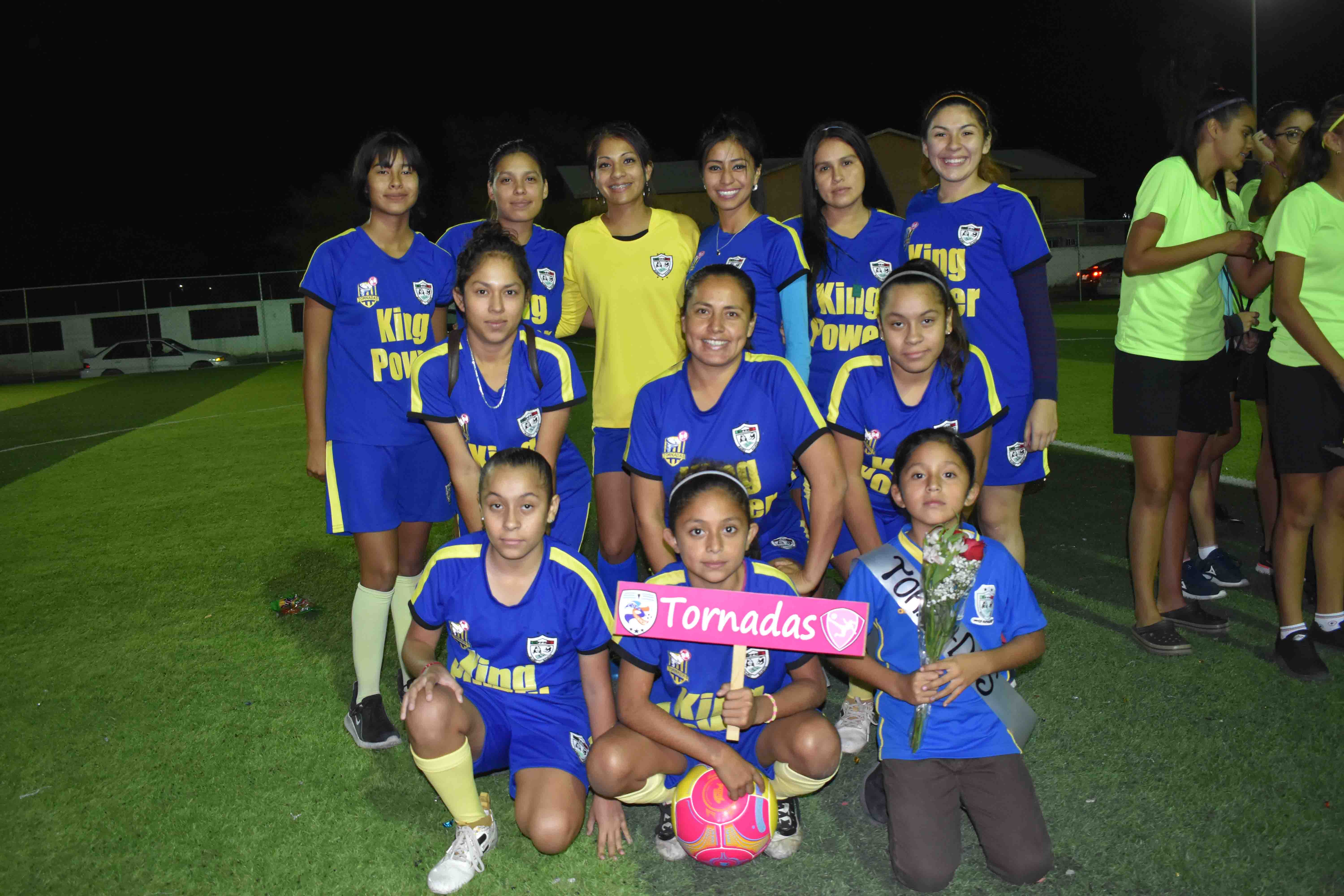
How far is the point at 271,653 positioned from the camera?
15.0ft

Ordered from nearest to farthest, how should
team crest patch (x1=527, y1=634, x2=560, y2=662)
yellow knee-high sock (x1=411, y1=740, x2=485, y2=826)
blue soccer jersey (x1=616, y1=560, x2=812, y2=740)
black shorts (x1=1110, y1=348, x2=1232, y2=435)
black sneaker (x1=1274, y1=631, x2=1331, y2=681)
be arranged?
yellow knee-high sock (x1=411, y1=740, x2=485, y2=826) < blue soccer jersey (x1=616, y1=560, x2=812, y2=740) < team crest patch (x1=527, y1=634, x2=560, y2=662) < black sneaker (x1=1274, y1=631, x2=1331, y2=681) < black shorts (x1=1110, y1=348, x2=1232, y2=435)

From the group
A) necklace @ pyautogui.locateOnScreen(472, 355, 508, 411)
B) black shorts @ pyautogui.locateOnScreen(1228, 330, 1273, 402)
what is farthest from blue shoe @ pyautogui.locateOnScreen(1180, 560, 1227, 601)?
necklace @ pyautogui.locateOnScreen(472, 355, 508, 411)

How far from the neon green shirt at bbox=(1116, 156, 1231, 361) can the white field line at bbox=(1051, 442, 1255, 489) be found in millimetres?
3051

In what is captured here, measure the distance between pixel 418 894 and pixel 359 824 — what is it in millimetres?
464

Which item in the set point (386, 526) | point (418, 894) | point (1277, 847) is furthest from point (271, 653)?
point (1277, 847)

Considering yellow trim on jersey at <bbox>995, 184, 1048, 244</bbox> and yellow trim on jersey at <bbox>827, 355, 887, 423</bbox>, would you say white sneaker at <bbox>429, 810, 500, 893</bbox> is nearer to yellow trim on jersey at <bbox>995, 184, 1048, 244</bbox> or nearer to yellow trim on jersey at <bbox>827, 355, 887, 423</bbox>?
yellow trim on jersey at <bbox>827, 355, 887, 423</bbox>

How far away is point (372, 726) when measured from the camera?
11.9ft

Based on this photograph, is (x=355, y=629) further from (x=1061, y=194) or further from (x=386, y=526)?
(x=1061, y=194)

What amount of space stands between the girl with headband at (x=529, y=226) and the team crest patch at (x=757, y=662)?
5.10 ft

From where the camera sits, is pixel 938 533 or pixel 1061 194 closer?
pixel 938 533

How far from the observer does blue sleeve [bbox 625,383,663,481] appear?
334 centimetres

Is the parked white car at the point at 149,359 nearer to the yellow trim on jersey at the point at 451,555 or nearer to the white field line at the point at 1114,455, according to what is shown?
the white field line at the point at 1114,455

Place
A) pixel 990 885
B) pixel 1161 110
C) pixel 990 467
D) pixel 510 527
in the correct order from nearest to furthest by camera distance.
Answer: pixel 990 885
pixel 510 527
pixel 990 467
pixel 1161 110

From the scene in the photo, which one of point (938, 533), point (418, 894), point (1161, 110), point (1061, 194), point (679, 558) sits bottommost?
point (418, 894)
